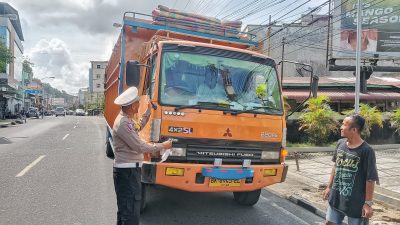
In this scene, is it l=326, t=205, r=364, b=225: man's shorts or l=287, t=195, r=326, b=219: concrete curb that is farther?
l=287, t=195, r=326, b=219: concrete curb

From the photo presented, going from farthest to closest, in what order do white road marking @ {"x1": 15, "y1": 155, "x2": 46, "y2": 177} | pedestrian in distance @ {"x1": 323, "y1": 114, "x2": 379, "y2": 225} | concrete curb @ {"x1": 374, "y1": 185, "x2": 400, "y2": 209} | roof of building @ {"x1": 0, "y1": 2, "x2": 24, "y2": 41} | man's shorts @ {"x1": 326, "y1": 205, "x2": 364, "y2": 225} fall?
roof of building @ {"x1": 0, "y1": 2, "x2": 24, "y2": 41}
white road marking @ {"x1": 15, "y1": 155, "x2": 46, "y2": 177}
concrete curb @ {"x1": 374, "y1": 185, "x2": 400, "y2": 209}
man's shorts @ {"x1": 326, "y1": 205, "x2": 364, "y2": 225}
pedestrian in distance @ {"x1": 323, "y1": 114, "x2": 379, "y2": 225}

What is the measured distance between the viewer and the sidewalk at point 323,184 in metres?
6.70

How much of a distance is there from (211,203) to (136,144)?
312cm

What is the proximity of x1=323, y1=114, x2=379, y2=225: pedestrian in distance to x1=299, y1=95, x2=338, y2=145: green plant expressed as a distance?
1065 centimetres

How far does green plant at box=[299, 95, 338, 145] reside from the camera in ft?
46.9

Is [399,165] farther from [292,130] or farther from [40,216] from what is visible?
[40,216]

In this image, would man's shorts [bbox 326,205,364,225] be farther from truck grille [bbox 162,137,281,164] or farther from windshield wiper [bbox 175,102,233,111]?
windshield wiper [bbox 175,102,233,111]

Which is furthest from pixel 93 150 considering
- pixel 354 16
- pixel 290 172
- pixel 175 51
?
pixel 354 16

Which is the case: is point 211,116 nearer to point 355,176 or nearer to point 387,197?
point 355,176

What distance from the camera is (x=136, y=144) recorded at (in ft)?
13.3

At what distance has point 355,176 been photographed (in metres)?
3.82

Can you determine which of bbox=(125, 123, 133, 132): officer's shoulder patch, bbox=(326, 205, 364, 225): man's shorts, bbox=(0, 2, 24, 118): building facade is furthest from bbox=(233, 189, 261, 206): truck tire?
bbox=(0, 2, 24, 118): building facade

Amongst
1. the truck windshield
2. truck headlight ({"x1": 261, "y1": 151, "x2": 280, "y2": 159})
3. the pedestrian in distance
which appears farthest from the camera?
truck headlight ({"x1": 261, "y1": 151, "x2": 280, "y2": 159})

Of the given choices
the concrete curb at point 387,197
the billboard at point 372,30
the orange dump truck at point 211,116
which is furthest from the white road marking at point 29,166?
the billboard at point 372,30
